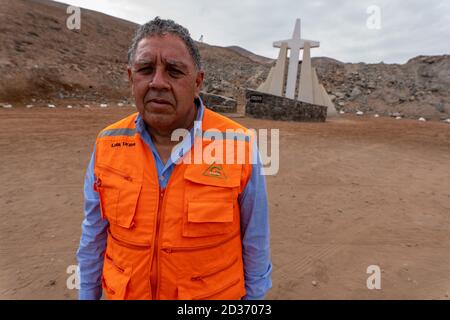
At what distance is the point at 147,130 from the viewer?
157 centimetres

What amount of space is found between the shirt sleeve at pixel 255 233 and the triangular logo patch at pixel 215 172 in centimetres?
15

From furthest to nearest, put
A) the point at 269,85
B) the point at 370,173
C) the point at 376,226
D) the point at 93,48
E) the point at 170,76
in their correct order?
the point at 93,48
the point at 269,85
the point at 370,173
the point at 376,226
the point at 170,76

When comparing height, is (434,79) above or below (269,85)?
above

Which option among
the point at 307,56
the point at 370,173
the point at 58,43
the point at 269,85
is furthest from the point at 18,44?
the point at 370,173

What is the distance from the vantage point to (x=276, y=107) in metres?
13.9

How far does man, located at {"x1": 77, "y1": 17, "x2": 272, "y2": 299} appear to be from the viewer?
138 cm

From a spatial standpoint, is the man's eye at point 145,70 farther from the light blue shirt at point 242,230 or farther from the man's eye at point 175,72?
the light blue shirt at point 242,230

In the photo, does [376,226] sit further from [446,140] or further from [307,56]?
[307,56]

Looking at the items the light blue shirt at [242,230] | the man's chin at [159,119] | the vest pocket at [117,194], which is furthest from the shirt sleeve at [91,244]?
the man's chin at [159,119]

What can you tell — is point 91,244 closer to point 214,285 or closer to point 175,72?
point 214,285

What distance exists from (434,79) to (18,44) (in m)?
30.0

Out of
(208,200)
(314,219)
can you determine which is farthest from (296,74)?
(208,200)

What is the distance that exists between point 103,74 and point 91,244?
77.5 feet

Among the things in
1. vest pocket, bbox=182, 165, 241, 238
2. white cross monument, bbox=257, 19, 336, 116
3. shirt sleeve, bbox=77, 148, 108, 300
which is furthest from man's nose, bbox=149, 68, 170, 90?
white cross monument, bbox=257, 19, 336, 116
